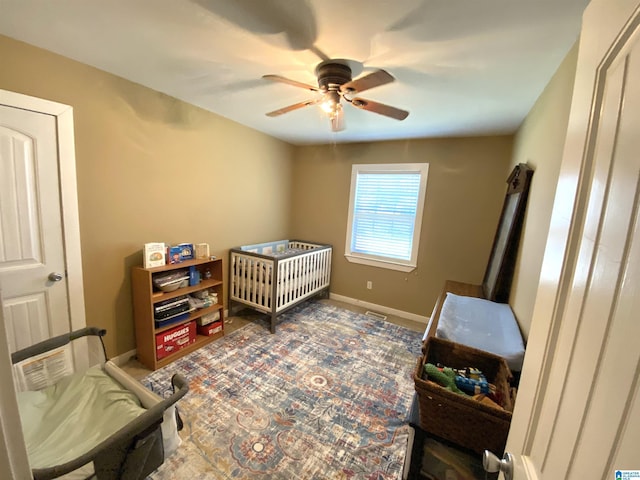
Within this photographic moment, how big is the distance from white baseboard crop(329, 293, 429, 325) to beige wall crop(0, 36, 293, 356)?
1.86 m

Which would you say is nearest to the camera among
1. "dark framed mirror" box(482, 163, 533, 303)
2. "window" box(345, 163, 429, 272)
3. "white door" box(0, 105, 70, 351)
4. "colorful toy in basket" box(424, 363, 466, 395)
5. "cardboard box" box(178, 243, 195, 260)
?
"colorful toy in basket" box(424, 363, 466, 395)

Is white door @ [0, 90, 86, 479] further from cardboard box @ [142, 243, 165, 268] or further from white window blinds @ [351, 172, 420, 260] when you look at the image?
white window blinds @ [351, 172, 420, 260]

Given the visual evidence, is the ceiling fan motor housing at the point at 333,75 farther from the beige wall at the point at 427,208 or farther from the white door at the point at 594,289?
the beige wall at the point at 427,208

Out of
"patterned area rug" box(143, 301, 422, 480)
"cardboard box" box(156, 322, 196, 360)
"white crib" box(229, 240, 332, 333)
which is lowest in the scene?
"patterned area rug" box(143, 301, 422, 480)

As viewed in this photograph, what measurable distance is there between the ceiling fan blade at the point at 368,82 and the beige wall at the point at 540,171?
92 centimetres

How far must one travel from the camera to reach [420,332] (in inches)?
121

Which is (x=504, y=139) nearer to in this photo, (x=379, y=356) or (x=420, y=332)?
(x=420, y=332)

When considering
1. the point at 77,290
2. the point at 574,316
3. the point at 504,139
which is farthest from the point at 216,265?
the point at 504,139

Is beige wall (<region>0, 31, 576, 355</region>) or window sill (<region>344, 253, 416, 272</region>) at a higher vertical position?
beige wall (<region>0, 31, 576, 355</region>)

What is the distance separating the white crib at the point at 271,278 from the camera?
9.34 feet

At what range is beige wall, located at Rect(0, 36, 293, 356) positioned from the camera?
174 cm

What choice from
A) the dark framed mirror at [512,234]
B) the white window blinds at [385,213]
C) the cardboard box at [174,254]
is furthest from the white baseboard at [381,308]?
the cardboard box at [174,254]

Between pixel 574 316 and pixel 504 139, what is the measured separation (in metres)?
2.97

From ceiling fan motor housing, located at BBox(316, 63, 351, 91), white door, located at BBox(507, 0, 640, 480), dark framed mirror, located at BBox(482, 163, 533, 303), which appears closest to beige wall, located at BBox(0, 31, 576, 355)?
dark framed mirror, located at BBox(482, 163, 533, 303)
